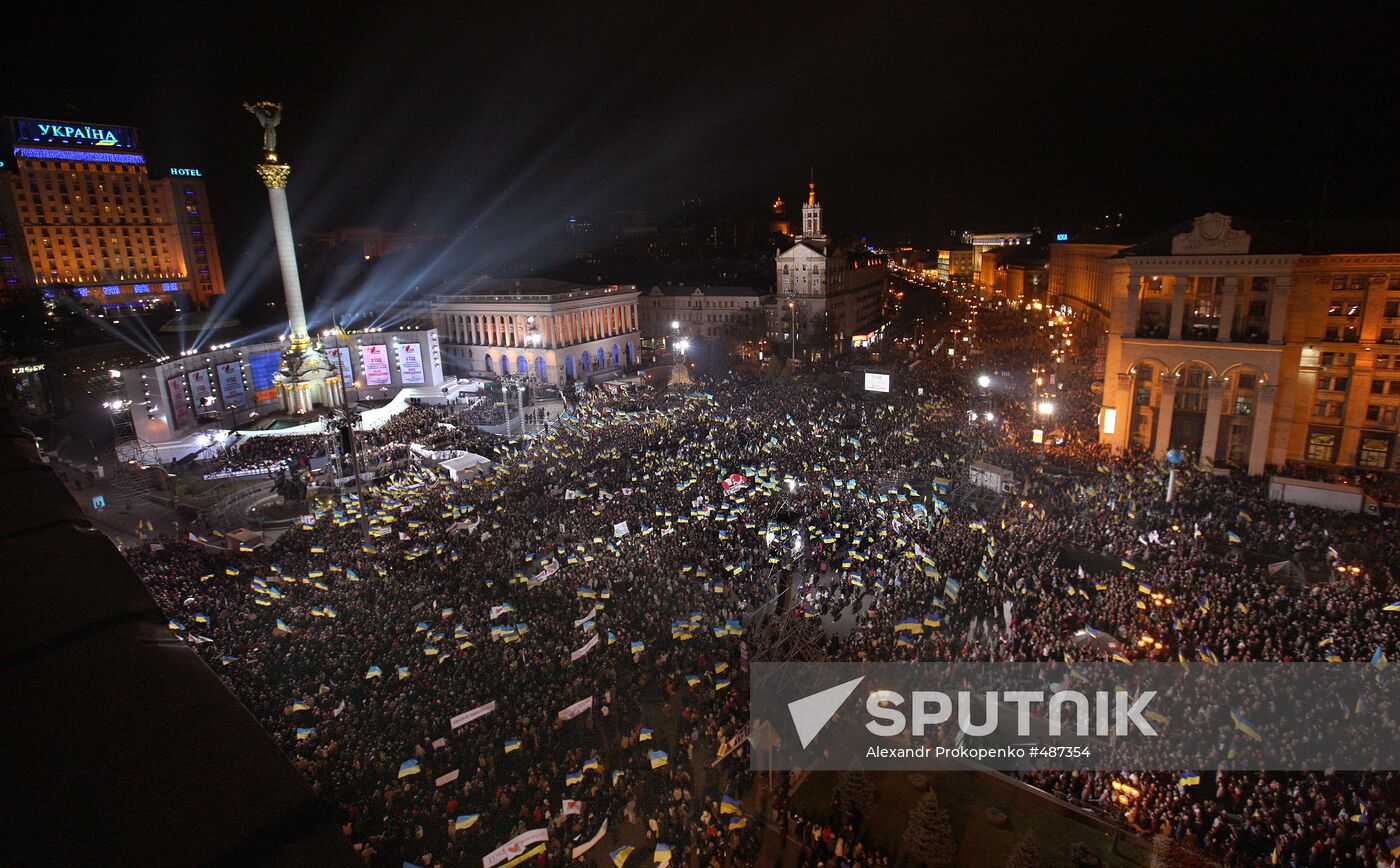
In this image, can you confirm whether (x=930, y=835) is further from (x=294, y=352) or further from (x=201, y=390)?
Result: (x=201, y=390)

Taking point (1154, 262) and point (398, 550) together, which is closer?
point (398, 550)

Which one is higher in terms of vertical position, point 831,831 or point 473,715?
point 473,715

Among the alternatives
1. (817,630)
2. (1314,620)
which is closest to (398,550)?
(817,630)

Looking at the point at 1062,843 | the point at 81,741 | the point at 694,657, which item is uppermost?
the point at 81,741

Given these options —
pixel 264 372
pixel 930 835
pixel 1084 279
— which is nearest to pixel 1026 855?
pixel 930 835

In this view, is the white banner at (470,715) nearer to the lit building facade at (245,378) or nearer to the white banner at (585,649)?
the white banner at (585,649)

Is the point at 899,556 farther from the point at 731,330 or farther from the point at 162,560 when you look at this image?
the point at 731,330

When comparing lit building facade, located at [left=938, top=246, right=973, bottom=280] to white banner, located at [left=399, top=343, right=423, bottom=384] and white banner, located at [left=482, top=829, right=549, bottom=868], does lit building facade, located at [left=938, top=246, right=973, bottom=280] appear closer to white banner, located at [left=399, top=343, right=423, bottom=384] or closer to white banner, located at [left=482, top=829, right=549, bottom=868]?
white banner, located at [left=399, top=343, right=423, bottom=384]
